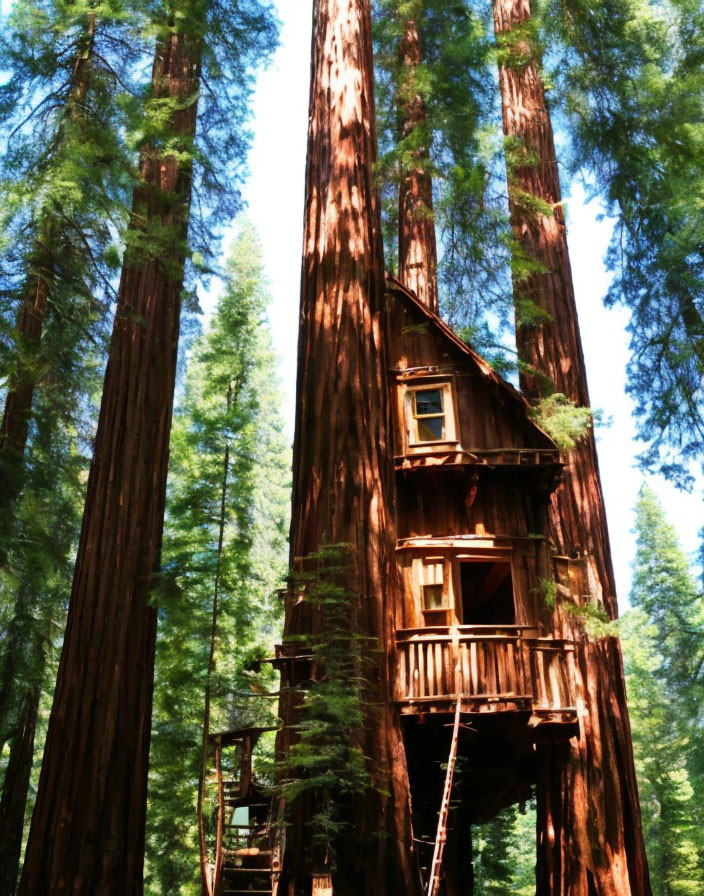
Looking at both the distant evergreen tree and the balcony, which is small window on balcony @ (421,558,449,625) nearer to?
the balcony

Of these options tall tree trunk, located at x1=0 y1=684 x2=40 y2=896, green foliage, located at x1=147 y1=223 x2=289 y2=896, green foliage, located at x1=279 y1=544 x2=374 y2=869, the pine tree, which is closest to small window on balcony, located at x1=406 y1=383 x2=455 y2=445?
green foliage, located at x1=147 y1=223 x2=289 y2=896

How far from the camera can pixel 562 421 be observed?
10336mm

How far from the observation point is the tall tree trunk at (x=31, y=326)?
8.86 m

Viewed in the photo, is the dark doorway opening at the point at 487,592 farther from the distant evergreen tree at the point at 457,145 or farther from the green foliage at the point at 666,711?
the green foliage at the point at 666,711

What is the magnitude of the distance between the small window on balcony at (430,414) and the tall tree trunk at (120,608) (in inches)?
148

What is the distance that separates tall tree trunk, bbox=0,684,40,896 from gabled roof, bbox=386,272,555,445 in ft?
32.3

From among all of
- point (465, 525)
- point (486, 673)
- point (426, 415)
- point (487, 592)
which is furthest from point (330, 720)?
point (487, 592)

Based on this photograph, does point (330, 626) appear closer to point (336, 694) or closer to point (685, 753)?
point (336, 694)

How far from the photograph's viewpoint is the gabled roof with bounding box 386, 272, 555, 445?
462 inches

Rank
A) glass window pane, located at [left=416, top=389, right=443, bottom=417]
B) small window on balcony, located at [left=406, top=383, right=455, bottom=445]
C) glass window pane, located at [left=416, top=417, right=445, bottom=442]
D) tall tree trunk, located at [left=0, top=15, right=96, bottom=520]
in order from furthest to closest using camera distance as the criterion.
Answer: glass window pane, located at [left=416, top=389, right=443, bottom=417] → glass window pane, located at [left=416, top=417, right=445, bottom=442] → small window on balcony, located at [left=406, top=383, right=455, bottom=445] → tall tree trunk, located at [left=0, top=15, right=96, bottom=520]

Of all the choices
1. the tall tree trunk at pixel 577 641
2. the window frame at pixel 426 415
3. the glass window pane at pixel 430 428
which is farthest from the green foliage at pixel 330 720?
the glass window pane at pixel 430 428

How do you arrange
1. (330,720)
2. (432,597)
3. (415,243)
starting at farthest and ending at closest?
(415,243), (432,597), (330,720)

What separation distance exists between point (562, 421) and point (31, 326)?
8582 millimetres

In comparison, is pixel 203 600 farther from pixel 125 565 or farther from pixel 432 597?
pixel 125 565
